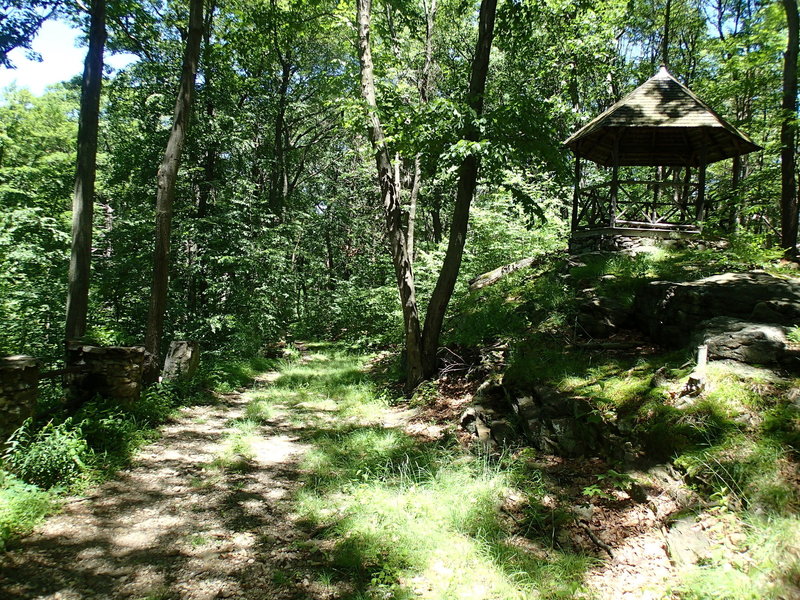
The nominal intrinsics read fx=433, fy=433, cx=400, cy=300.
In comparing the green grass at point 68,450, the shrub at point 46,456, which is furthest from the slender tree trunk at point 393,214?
the shrub at point 46,456

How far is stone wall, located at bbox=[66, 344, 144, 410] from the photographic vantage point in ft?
18.2

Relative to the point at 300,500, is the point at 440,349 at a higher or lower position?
higher

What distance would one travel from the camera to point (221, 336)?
11.0 meters

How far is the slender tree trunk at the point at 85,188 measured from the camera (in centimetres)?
723

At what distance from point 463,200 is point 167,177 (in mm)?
5217

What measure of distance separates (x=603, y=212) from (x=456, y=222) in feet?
15.8

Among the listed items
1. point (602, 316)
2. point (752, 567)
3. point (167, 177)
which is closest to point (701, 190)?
point (602, 316)

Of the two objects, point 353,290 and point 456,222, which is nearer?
point 456,222

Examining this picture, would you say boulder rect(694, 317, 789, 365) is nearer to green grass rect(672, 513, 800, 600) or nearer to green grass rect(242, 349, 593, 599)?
green grass rect(672, 513, 800, 600)

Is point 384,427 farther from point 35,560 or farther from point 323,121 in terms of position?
point 323,121

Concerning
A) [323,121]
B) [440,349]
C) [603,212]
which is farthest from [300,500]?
[323,121]

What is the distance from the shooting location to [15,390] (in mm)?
4098

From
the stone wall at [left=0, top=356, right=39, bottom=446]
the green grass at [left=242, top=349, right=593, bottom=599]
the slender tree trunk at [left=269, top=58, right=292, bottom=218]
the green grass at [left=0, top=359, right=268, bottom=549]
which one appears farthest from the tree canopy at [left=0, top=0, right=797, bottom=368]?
the green grass at [left=242, top=349, right=593, bottom=599]

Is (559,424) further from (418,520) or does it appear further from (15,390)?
(15,390)
